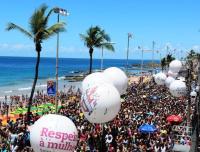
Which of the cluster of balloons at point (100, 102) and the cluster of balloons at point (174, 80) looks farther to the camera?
the cluster of balloons at point (174, 80)

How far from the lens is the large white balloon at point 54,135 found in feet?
38.4

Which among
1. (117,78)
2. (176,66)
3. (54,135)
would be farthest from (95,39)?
(54,135)

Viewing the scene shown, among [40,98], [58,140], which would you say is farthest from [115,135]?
[40,98]

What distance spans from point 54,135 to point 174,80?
19322 millimetres

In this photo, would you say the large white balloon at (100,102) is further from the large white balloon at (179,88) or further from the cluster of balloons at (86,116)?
the large white balloon at (179,88)

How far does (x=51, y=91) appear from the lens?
72.8 ft

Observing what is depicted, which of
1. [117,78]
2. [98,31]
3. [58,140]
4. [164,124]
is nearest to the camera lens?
[58,140]

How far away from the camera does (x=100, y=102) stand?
1419cm

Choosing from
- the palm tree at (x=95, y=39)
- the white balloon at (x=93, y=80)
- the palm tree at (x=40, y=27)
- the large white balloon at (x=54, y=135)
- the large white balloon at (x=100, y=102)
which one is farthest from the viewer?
the palm tree at (x=95, y=39)

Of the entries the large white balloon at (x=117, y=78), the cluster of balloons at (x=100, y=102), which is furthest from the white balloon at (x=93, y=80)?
the large white balloon at (x=117, y=78)

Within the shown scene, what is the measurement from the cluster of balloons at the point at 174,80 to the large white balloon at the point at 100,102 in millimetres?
11728

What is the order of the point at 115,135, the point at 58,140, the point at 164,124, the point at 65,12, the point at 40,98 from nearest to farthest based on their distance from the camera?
the point at 58,140 < the point at 115,135 < the point at 65,12 < the point at 164,124 < the point at 40,98

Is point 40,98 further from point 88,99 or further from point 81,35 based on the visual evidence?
point 88,99

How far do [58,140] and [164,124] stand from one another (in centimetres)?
1712
